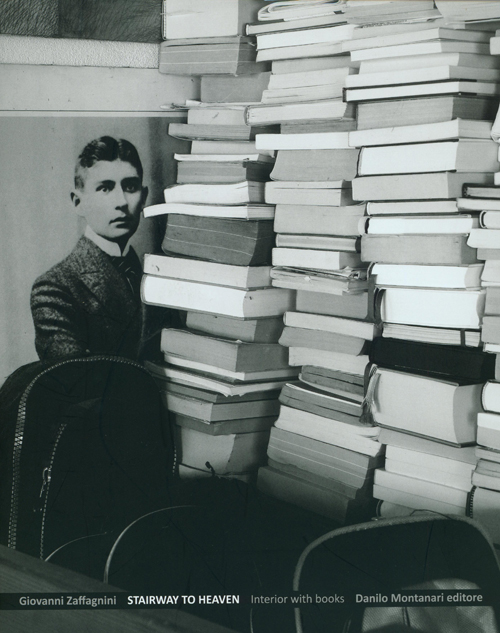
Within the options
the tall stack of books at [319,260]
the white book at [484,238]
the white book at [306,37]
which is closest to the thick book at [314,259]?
the tall stack of books at [319,260]

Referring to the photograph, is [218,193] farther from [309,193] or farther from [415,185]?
[415,185]

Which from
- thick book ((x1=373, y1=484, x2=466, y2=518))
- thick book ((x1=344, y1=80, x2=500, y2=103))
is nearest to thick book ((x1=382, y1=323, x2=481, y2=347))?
thick book ((x1=373, y1=484, x2=466, y2=518))

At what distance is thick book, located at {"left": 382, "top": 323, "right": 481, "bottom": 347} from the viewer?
3.99ft

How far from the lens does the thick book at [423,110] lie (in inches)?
46.9

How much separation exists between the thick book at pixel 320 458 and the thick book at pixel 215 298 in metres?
0.21

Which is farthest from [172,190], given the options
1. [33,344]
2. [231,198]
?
[33,344]

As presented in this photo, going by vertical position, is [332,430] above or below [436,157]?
below

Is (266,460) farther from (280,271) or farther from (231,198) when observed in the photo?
(231,198)

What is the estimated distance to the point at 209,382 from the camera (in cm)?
147

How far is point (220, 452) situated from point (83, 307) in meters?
0.34

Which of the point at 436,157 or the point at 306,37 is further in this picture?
the point at 306,37

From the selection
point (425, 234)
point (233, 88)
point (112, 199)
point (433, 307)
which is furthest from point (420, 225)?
point (112, 199)

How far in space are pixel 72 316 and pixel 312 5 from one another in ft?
2.03

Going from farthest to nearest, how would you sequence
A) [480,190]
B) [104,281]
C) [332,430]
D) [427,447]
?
[104,281] < [332,430] < [427,447] < [480,190]
